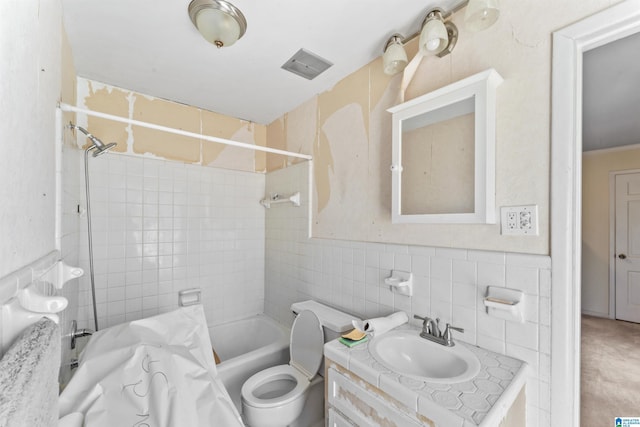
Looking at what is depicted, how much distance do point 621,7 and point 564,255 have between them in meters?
0.86

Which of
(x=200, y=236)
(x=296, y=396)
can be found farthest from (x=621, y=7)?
(x=200, y=236)

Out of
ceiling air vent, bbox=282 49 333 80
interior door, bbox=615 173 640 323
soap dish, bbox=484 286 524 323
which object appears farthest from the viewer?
interior door, bbox=615 173 640 323

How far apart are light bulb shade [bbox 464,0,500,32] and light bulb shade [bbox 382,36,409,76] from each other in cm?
32

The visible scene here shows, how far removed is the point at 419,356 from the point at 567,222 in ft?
2.70

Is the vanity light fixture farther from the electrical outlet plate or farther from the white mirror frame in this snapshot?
the electrical outlet plate

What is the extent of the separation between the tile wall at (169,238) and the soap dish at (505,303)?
208 centimetres

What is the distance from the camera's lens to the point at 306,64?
170 cm

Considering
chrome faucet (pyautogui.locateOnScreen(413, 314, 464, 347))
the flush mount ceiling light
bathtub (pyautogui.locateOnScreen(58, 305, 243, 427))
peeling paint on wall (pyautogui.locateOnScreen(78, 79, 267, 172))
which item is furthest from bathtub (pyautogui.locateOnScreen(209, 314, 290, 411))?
the flush mount ceiling light

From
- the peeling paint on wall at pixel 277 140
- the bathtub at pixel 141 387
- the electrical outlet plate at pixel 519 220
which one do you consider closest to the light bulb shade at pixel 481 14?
the electrical outlet plate at pixel 519 220

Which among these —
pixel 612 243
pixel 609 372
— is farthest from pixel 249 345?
pixel 612 243

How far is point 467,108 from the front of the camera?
3.86 ft

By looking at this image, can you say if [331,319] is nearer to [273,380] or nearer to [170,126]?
[273,380]

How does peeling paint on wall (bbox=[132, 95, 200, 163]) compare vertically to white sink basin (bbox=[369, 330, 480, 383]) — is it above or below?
above

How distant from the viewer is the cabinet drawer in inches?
36.0
